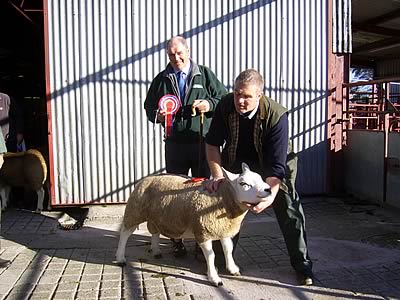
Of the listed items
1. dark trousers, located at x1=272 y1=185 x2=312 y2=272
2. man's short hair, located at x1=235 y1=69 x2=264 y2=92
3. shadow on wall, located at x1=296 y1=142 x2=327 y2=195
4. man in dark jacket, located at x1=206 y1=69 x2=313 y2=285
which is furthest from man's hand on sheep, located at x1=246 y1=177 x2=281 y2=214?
shadow on wall, located at x1=296 y1=142 x2=327 y2=195

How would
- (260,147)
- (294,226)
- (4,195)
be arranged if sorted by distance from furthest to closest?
(4,195) < (294,226) < (260,147)

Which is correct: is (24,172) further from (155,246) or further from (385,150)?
(385,150)

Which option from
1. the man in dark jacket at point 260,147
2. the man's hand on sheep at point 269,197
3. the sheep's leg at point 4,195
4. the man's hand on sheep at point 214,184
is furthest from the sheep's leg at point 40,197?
the man's hand on sheep at point 269,197

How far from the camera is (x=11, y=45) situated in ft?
41.6

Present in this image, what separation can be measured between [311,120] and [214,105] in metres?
3.39

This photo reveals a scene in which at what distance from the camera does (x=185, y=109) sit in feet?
15.1

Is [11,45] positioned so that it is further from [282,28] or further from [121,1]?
[282,28]

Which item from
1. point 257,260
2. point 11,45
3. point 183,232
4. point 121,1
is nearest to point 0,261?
point 183,232

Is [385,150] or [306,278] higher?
[385,150]

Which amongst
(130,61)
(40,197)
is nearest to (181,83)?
(130,61)

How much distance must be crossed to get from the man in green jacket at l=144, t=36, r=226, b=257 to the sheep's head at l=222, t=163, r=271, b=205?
0.94m

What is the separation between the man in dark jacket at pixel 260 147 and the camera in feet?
12.3

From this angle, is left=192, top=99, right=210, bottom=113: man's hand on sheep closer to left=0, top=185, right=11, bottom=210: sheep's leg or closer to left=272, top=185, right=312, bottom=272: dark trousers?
left=272, top=185, right=312, bottom=272: dark trousers

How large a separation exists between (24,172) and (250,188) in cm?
462
